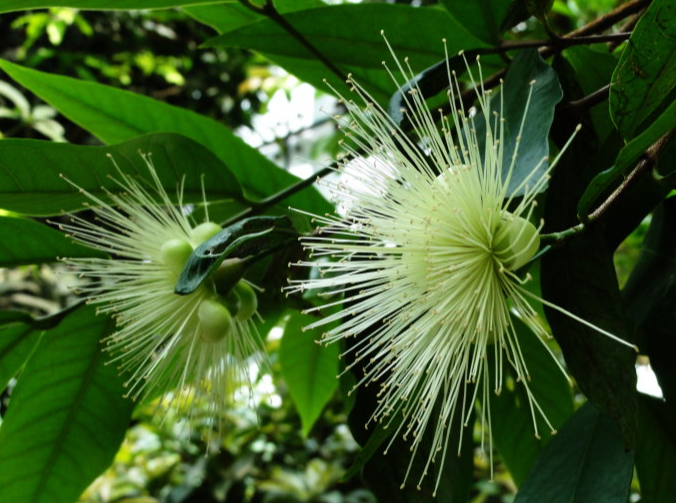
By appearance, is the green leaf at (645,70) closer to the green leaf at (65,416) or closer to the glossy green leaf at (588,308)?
the glossy green leaf at (588,308)

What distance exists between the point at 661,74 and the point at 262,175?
0.52 m

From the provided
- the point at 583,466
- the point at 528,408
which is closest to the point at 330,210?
the point at 528,408

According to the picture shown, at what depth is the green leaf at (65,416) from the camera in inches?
30.5

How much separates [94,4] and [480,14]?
0.38 meters

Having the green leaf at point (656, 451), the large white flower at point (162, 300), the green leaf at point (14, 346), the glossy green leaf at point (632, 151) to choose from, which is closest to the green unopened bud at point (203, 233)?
the large white flower at point (162, 300)

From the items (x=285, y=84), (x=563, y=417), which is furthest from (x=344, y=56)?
(x=285, y=84)

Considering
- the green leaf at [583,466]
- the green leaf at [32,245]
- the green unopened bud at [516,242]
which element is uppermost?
the green leaf at [32,245]

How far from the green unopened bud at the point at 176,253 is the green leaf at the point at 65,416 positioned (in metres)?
0.16

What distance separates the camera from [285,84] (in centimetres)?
268

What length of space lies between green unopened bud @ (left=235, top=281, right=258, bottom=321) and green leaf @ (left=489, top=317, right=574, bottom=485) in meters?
0.30

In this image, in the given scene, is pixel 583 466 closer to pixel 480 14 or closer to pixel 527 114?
pixel 527 114

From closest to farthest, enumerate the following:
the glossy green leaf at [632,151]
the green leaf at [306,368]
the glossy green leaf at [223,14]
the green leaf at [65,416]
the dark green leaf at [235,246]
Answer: the glossy green leaf at [632,151] < the dark green leaf at [235,246] < the green leaf at [65,416] < the glossy green leaf at [223,14] < the green leaf at [306,368]

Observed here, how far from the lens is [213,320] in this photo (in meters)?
0.65

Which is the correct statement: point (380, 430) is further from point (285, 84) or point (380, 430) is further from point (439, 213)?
point (285, 84)
